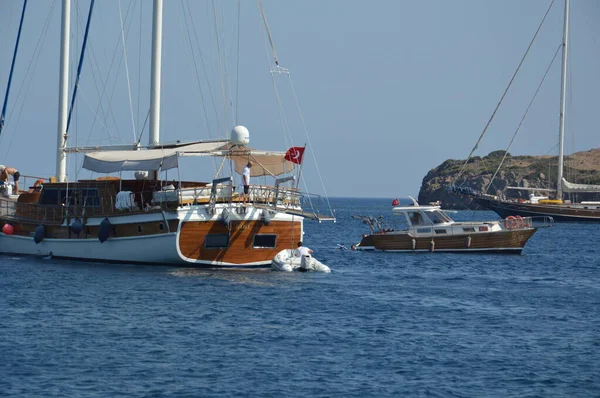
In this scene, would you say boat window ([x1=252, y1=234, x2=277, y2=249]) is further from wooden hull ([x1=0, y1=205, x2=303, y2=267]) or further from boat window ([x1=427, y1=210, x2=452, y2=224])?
boat window ([x1=427, y1=210, x2=452, y2=224])

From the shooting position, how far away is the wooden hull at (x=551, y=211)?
9706 centimetres

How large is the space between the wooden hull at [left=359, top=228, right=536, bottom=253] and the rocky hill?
268 ft

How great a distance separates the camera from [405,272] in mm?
40531

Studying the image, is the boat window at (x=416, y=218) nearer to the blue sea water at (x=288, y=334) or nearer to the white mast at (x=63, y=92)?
the blue sea water at (x=288, y=334)

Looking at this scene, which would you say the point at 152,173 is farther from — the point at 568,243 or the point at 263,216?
the point at 568,243

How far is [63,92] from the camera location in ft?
149

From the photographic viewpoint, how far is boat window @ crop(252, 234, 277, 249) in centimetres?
3562

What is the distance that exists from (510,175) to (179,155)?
417 feet

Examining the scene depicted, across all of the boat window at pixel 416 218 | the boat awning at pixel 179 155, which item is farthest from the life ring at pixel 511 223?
the boat awning at pixel 179 155

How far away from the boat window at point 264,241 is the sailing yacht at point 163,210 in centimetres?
4

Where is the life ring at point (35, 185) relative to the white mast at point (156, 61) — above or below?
below

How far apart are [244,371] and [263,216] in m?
15.6

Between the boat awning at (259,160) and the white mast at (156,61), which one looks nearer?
the boat awning at (259,160)

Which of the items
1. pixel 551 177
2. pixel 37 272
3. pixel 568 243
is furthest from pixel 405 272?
pixel 551 177
